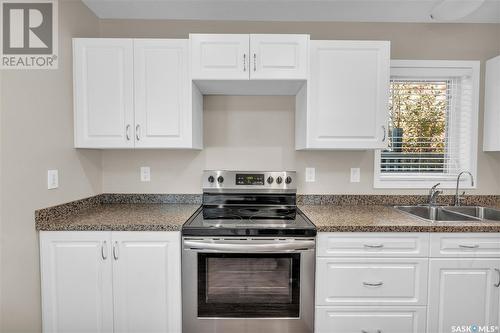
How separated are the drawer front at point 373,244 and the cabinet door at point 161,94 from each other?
1.16 m

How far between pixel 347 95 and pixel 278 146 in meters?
0.69

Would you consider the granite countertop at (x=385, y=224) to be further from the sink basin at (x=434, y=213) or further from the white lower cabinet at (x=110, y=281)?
the white lower cabinet at (x=110, y=281)

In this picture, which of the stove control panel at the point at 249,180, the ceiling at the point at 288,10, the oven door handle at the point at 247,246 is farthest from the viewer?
the stove control panel at the point at 249,180

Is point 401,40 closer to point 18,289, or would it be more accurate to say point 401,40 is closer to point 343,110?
point 343,110

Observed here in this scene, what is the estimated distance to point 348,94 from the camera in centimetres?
202

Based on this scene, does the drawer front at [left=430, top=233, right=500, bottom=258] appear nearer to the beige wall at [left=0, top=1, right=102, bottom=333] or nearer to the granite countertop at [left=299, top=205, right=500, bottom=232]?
the granite countertop at [left=299, top=205, right=500, bottom=232]

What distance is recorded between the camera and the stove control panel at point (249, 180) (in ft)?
7.68

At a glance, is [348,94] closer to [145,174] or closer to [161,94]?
[161,94]

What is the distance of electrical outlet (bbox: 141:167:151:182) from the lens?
240 centimetres

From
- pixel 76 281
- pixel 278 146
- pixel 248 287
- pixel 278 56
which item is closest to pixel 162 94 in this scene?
pixel 278 56

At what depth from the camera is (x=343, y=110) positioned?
6.64 feet

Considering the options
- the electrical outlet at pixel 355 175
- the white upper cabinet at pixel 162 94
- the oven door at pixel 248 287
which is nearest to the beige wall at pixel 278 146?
the electrical outlet at pixel 355 175

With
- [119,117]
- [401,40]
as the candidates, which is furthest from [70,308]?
[401,40]

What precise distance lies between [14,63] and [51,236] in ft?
3.28
